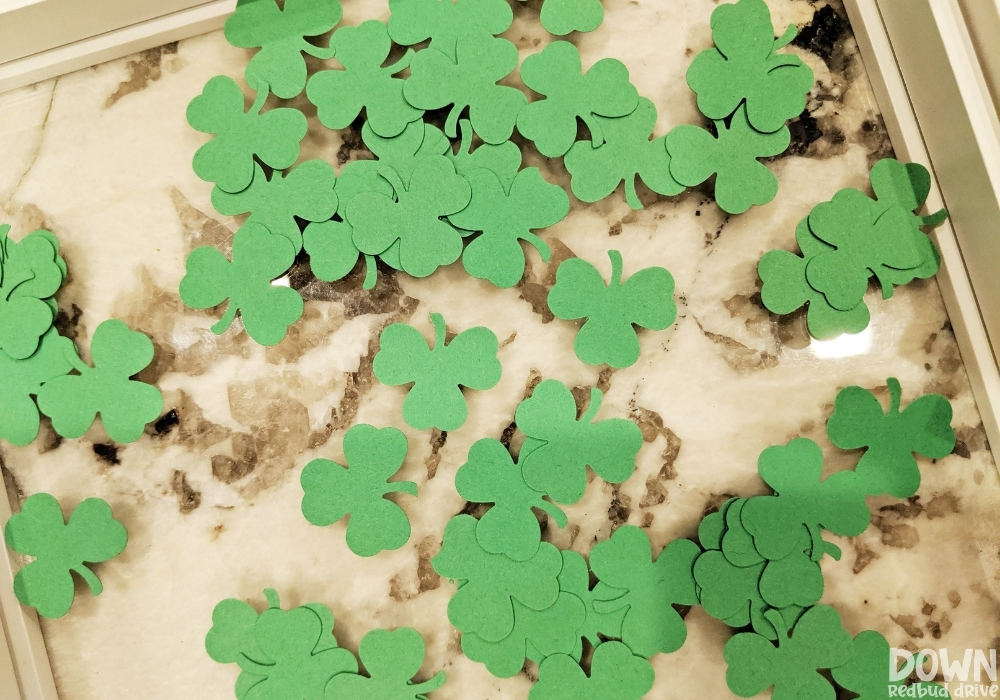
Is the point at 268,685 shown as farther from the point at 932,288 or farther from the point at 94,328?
the point at 932,288

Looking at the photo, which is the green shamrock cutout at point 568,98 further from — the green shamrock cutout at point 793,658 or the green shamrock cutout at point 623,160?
the green shamrock cutout at point 793,658

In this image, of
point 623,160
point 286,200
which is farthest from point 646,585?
point 286,200

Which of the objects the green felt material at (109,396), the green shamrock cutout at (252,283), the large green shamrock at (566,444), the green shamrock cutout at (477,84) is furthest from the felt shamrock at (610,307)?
the green felt material at (109,396)

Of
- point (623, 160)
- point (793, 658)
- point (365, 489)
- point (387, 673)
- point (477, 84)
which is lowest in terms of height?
point (793, 658)

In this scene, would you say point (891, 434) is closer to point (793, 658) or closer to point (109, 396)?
point (793, 658)

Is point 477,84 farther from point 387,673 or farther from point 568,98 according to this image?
point 387,673

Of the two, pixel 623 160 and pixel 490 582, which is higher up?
pixel 623 160
